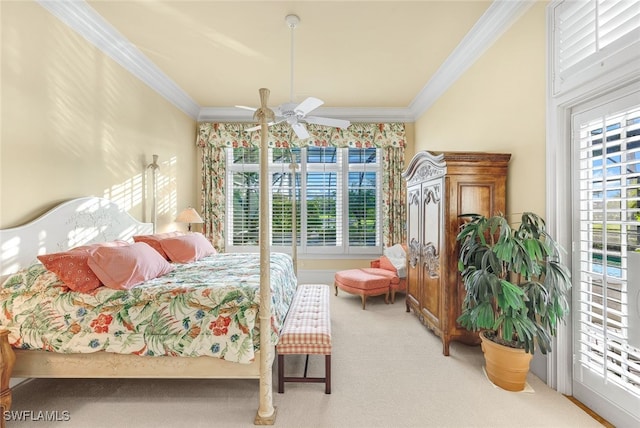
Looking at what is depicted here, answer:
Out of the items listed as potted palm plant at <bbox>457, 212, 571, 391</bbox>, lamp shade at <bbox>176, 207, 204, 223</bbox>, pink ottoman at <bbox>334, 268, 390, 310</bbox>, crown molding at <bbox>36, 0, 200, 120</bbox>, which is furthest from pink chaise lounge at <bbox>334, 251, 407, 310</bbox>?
crown molding at <bbox>36, 0, 200, 120</bbox>

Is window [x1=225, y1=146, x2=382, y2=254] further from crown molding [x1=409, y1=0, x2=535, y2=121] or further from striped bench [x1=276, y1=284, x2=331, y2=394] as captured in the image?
striped bench [x1=276, y1=284, x2=331, y2=394]

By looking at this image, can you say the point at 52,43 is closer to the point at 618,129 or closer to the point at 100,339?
the point at 100,339

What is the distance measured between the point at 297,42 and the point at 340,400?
3.29 meters

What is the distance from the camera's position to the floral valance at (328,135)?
533 cm

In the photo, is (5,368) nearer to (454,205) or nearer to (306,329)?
(306,329)

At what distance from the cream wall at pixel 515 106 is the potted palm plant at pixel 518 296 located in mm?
448

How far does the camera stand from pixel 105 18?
287 centimetres

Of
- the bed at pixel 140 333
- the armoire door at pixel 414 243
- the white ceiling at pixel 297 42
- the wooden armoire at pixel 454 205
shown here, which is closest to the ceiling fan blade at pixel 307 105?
the white ceiling at pixel 297 42

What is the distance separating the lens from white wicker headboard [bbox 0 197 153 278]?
7.13ft

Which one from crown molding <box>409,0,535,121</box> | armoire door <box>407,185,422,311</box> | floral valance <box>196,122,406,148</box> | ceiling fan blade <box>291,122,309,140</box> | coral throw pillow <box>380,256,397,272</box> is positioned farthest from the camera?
floral valance <box>196,122,406,148</box>

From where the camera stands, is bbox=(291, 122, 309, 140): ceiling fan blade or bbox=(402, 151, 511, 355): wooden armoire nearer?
bbox=(402, 151, 511, 355): wooden armoire

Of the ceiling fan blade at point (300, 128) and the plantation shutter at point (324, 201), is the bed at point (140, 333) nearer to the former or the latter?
the ceiling fan blade at point (300, 128)

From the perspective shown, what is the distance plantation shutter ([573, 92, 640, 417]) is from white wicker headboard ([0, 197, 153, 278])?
393cm

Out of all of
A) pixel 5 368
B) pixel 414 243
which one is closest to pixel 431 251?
pixel 414 243
